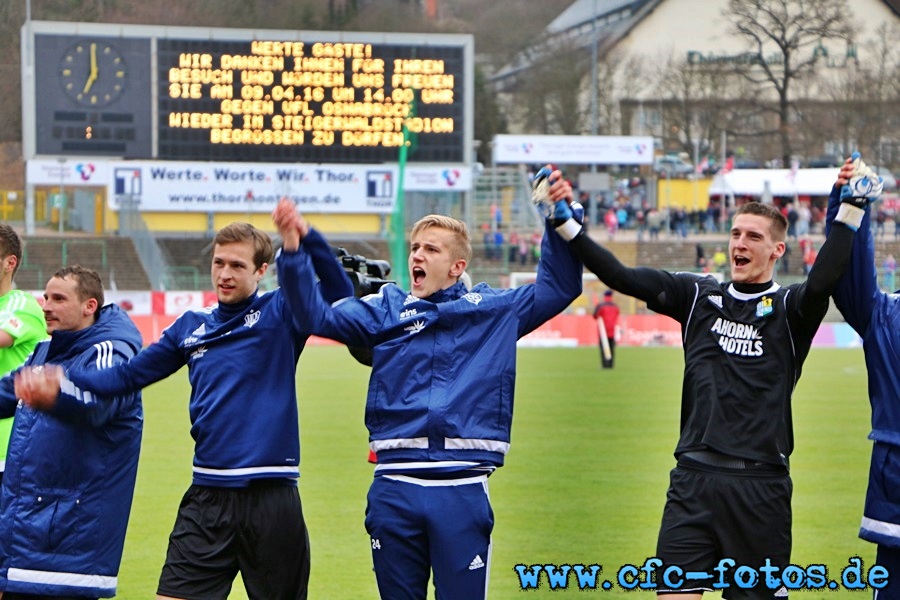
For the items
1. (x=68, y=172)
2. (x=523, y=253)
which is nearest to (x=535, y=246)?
(x=523, y=253)

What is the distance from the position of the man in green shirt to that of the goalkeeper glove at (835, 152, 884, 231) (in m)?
3.56

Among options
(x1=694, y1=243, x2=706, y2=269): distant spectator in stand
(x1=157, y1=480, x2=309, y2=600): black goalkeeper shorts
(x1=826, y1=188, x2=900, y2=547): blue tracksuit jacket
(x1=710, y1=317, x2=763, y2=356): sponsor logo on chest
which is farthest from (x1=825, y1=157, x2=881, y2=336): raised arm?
(x1=694, y1=243, x2=706, y2=269): distant spectator in stand

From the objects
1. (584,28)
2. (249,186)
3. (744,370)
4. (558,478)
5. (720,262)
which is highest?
(584,28)

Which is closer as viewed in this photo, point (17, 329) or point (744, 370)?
point (744, 370)

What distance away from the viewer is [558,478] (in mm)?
13250

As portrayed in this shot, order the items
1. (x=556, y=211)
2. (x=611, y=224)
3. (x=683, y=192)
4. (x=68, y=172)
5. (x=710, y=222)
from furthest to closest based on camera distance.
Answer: (x=683, y=192) → (x=710, y=222) → (x=611, y=224) → (x=68, y=172) → (x=556, y=211)

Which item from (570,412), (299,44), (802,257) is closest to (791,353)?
(570,412)

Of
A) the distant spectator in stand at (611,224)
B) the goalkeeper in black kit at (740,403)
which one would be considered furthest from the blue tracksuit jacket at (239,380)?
the distant spectator in stand at (611,224)

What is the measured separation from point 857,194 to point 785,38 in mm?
54713

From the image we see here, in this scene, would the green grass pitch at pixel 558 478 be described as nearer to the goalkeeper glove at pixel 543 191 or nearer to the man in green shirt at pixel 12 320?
the man in green shirt at pixel 12 320

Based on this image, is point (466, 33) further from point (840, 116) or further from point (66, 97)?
point (840, 116)

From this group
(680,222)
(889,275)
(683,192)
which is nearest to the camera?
(889,275)

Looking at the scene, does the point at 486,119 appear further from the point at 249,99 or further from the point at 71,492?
the point at 71,492

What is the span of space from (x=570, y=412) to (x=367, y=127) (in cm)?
1928
